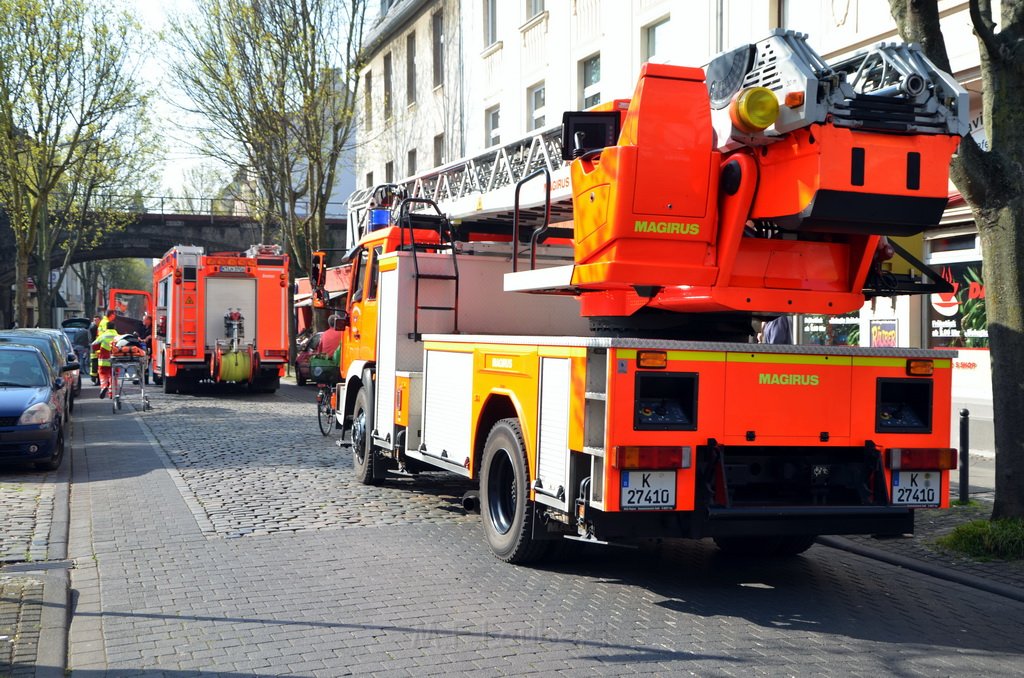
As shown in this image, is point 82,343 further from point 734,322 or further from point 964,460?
point 734,322

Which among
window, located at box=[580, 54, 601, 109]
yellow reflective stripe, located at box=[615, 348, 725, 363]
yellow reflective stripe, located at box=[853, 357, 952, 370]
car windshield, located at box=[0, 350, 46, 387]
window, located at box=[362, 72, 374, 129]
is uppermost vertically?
window, located at box=[362, 72, 374, 129]

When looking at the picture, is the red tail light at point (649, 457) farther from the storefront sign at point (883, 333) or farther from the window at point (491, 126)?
the window at point (491, 126)

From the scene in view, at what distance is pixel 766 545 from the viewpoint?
806cm

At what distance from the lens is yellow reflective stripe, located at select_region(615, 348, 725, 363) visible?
6.19 m

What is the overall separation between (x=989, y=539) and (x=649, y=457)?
342 cm

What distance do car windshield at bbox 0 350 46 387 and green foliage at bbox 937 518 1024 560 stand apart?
10300 mm

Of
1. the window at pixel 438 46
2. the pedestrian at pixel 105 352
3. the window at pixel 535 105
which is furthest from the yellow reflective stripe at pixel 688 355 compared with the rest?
the window at pixel 438 46

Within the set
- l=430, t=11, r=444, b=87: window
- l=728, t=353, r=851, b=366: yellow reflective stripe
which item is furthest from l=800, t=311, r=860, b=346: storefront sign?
l=430, t=11, r=444, b=87: window

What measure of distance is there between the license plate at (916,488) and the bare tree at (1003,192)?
6.24 feet

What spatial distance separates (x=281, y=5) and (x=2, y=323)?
3533 cm

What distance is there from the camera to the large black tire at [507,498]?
7.31 meters

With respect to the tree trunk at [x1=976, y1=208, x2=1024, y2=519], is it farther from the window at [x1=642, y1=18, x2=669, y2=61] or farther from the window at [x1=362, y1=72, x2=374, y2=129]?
the window at [x1=362, y1=72, x2=374, y2=129]

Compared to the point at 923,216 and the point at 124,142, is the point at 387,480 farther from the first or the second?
the point at 124,142

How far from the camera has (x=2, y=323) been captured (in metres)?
57.6
